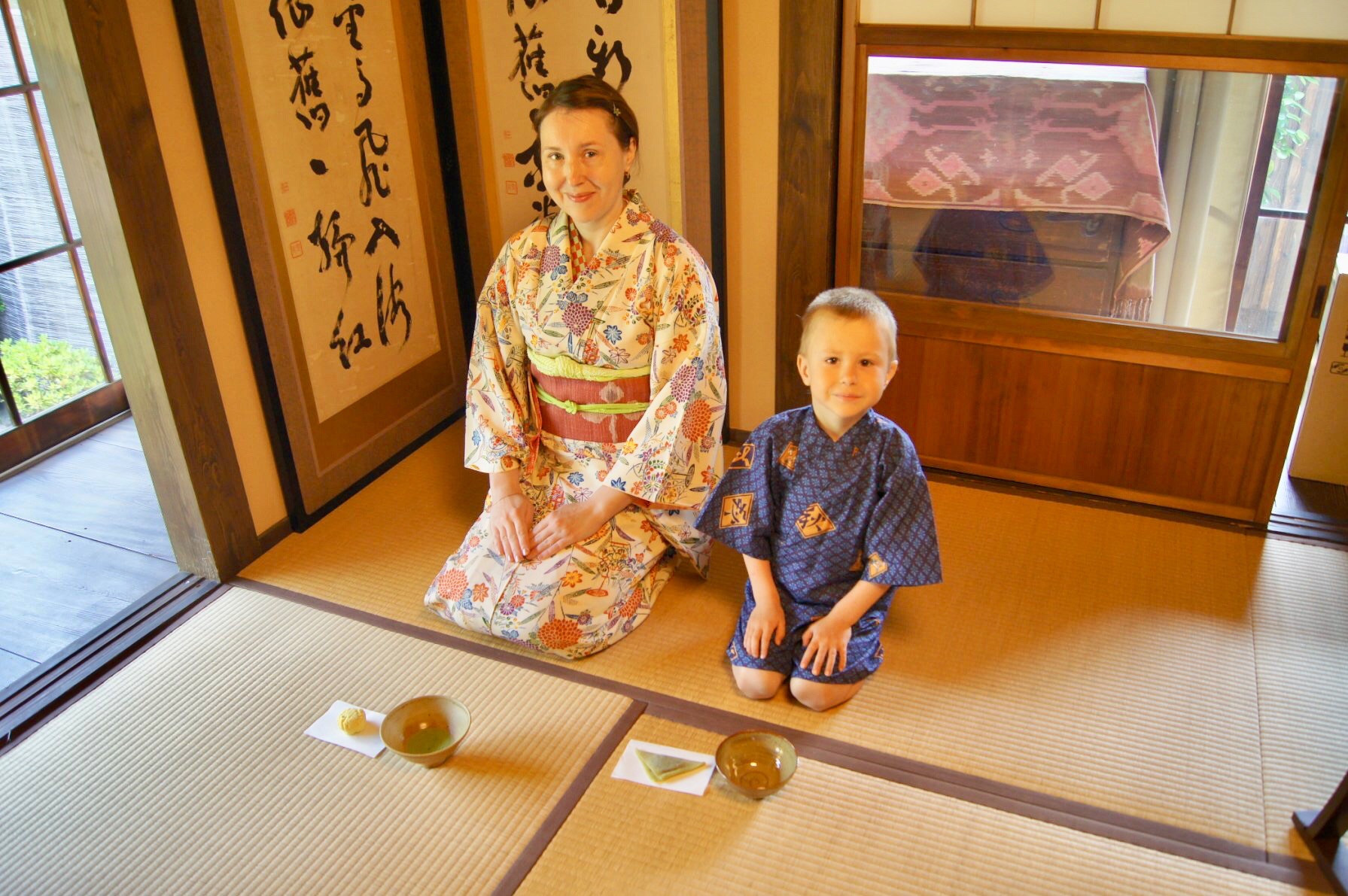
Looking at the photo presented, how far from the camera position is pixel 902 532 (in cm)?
222

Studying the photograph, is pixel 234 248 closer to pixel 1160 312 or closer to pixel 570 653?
pixel 570 653

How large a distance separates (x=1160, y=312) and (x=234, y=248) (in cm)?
246

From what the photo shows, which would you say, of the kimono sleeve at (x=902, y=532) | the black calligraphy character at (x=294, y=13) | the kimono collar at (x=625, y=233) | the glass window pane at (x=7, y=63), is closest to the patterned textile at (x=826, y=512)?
the kimono sleeve at (x=902, y=532)

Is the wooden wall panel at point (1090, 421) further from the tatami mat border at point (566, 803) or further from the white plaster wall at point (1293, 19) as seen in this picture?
the tatami mat border at point (566, 803)

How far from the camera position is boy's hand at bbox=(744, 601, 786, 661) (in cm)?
228

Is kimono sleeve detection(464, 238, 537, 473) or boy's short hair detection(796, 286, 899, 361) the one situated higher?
boy's short hair detection(796, 286, 899, 361)

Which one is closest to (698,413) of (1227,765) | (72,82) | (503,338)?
(503,338)

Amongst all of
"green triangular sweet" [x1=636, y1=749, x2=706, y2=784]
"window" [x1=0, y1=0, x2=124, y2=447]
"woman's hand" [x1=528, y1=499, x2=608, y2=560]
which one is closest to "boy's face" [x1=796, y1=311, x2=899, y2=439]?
"woman's hand" [x1=528, y1=499, x2=608, y2=560]

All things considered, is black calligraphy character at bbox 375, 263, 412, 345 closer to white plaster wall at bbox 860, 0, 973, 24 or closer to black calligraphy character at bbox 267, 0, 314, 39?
black calligraphy character at bbox 267, 0, 314, 39

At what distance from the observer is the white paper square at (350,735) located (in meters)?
2.18

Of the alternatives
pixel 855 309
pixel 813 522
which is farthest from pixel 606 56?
pixel 813 522

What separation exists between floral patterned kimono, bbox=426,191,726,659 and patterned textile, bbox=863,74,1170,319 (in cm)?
79

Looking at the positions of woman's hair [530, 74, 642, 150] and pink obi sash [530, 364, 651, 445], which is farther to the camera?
pink obi sash [530, 364, 651, 445]

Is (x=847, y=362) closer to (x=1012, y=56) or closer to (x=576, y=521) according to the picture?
(x=576, y=521)
